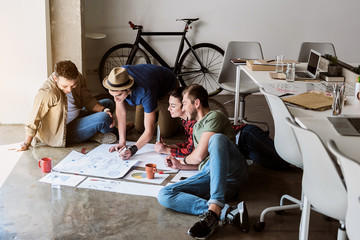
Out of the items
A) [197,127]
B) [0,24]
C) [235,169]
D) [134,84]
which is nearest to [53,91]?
[134,84]

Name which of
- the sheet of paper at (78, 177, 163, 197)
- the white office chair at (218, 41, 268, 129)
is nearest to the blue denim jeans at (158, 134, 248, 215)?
the sheet of paper at (78, 177, 163, 197)

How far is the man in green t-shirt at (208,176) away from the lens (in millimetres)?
2973

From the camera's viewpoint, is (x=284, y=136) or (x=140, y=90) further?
(x=140, y=90)

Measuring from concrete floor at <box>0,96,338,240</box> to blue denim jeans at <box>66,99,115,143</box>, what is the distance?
26.8 inches

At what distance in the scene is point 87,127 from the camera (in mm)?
4477

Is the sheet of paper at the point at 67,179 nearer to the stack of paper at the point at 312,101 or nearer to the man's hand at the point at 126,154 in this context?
the man's hand at the point at 126,154

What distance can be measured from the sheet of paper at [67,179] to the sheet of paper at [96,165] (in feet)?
0.20

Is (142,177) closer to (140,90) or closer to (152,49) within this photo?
(140,90)

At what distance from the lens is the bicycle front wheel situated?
21.3ft

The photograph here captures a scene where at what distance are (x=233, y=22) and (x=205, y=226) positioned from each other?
420 centimetres

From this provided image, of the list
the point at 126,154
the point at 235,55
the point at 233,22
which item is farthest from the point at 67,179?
the point at 233,22

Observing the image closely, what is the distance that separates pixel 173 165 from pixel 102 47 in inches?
130

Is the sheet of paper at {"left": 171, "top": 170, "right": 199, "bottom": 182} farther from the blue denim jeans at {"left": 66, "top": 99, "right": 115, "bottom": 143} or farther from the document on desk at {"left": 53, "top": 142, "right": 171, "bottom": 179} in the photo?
the blue denim jeans at {"left": 66, "top": 99, "right": 115, "bottom": 143}

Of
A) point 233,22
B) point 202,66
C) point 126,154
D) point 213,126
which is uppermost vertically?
point 233,22
